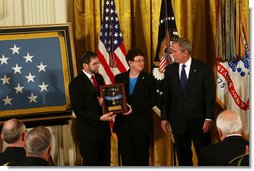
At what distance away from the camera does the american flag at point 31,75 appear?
5.59 m

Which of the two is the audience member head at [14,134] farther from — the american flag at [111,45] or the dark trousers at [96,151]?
the american flag at [111,45]

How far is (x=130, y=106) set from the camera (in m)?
5.23

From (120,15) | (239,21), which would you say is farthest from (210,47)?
(120,15)

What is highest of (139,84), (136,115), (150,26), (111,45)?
(150,26)

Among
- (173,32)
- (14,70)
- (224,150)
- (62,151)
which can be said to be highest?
(173,32)

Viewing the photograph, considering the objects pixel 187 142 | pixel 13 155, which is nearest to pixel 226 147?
pixel 13 155

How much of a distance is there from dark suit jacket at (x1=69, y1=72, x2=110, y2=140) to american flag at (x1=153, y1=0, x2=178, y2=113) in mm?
1081

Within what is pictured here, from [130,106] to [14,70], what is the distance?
54.4 inches

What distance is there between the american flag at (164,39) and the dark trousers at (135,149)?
0.91 m

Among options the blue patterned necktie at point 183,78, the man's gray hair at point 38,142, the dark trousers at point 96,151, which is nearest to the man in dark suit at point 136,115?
the dark trousers at point 96,151

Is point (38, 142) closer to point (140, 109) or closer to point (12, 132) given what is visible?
point (12, 132)

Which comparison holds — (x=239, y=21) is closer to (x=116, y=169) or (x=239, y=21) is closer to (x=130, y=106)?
(x=130, y=106)

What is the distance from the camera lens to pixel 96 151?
530 cm

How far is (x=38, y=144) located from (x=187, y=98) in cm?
239
